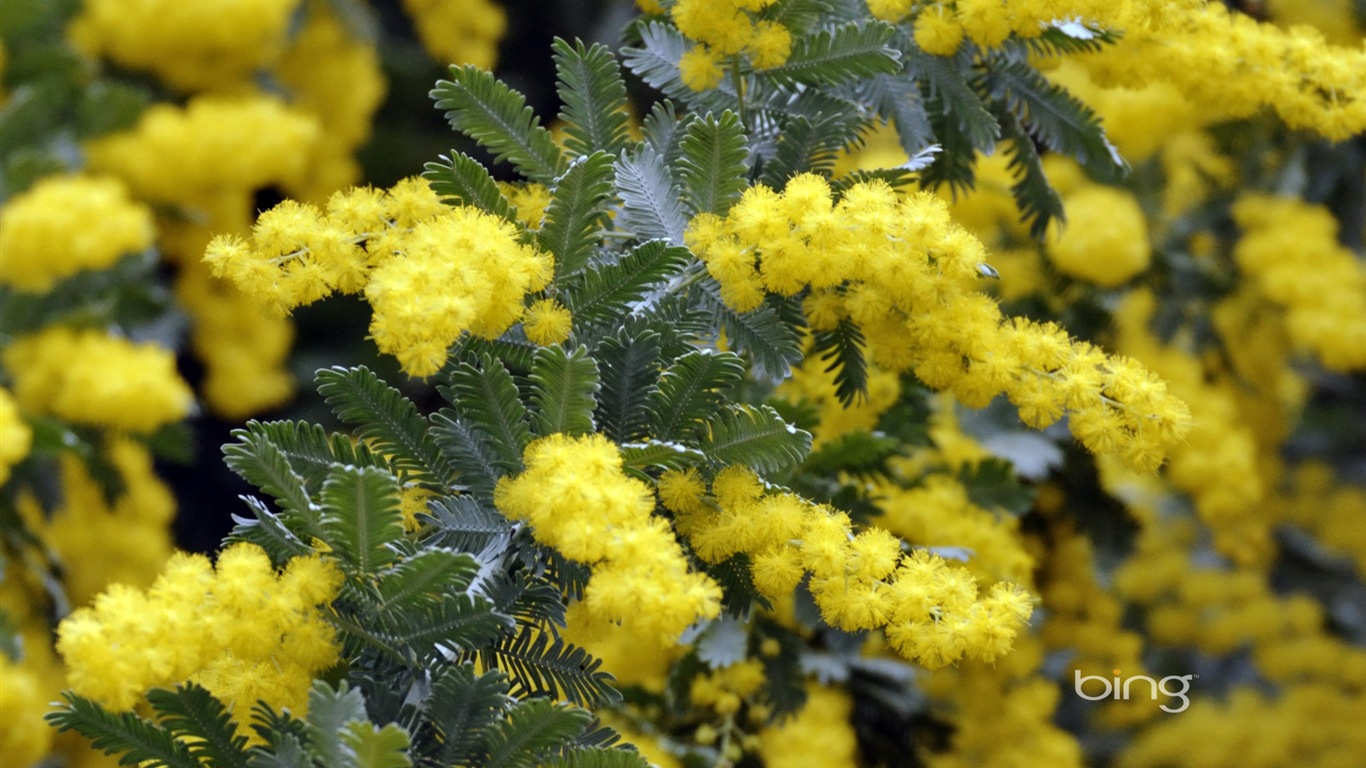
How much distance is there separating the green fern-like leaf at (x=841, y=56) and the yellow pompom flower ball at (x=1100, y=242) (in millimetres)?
920

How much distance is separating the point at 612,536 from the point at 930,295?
398 millimetres

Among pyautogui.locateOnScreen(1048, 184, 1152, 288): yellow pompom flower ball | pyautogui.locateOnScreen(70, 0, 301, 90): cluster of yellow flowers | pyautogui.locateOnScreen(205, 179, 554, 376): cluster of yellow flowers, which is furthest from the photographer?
pyautogui.locateOnScreen(70, 0, 301, 90): cluster of yellow flowers

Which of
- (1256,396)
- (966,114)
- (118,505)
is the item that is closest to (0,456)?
(118,505)

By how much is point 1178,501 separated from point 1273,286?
502 millimetres

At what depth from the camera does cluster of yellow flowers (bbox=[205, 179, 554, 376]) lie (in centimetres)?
101

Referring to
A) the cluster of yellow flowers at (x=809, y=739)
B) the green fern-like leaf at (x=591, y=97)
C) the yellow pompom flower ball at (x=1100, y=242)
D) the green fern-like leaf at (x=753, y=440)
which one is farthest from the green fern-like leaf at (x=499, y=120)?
the yellow pompom flower ball at (x=1100, y=242)

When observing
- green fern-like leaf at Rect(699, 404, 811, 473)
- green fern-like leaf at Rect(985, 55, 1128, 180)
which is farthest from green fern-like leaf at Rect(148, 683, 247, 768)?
green fern-like leaf at Rect(985, 55, 1128, 180)

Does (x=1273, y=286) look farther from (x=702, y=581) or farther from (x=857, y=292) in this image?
(x=702, y=581)

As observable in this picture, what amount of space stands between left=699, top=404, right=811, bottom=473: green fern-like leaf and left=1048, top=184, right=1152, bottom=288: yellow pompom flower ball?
3.90 feet

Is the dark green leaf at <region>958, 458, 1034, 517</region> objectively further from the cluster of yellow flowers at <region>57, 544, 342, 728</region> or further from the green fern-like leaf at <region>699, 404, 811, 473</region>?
the cluster of yellow flowers at <region>57, 544, 342, 728</region>

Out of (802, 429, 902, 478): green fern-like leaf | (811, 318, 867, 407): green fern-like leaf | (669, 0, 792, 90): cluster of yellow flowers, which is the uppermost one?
(669, 0, 792, 90): cluster of yellow flowers

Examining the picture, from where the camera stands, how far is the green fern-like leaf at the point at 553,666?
115 centimetres

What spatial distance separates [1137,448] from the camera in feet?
3.78

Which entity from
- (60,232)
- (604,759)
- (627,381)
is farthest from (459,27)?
(604,759)
